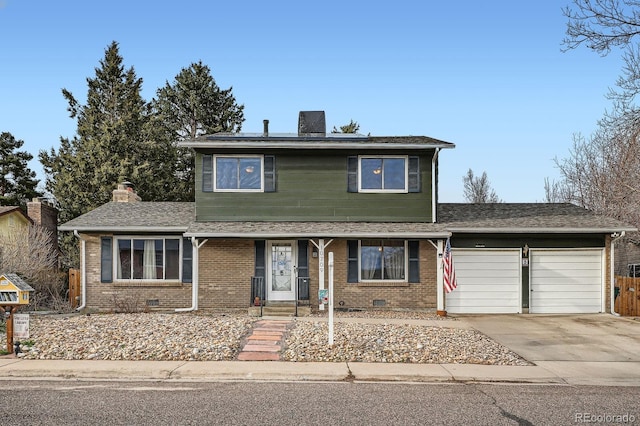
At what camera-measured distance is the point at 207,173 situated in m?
17.6

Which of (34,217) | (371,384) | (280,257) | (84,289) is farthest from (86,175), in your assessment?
(371,384)

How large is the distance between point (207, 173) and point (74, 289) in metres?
5.83

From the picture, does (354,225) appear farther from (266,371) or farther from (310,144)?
(266,371)

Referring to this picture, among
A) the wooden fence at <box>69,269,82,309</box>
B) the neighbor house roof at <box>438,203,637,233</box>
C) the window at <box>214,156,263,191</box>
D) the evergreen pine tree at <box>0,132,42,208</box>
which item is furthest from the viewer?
the evergreen pine tree at <box>0,132,42,208</box>

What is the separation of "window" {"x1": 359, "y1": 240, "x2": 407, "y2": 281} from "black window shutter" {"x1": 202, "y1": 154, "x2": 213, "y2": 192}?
205 inches

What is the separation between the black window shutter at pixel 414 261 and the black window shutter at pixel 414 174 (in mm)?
1715

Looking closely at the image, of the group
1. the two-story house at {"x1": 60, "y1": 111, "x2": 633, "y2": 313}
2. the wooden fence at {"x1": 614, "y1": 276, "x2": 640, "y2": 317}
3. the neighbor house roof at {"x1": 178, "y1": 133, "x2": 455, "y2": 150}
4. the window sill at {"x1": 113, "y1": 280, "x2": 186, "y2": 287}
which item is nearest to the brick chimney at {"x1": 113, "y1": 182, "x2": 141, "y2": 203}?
the two-story house at {"x1": 60, "y1": 111, "x2": 633, "y2": 313}

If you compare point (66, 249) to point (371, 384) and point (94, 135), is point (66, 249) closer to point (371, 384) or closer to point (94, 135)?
point (94, 135)

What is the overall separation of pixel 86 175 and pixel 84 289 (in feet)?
57.9

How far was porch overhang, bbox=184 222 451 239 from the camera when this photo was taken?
1628 centimetres

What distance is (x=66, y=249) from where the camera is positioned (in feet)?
109

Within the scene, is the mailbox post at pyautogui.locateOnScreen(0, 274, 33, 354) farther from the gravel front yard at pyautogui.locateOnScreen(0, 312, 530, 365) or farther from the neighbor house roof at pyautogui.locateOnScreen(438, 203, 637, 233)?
the neighbor house roof at pyautogui.locateOnScreen(438, 203, 637, 233)

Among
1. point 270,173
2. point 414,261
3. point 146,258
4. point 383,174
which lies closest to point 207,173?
point 270,173

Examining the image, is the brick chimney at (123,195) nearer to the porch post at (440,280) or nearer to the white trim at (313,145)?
the white trim at (313,145)
